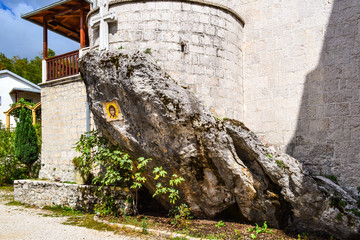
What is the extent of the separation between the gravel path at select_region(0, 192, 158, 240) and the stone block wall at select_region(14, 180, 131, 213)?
23.4 inches

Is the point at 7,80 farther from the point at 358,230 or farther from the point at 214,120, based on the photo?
the point at 358,230

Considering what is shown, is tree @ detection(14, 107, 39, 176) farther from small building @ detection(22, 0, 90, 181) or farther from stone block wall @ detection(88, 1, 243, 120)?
stone block wall @ detection(88, 1, 243, 120)

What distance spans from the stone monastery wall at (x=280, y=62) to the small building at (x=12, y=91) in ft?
53.7

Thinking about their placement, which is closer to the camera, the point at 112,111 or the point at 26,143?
the point at 112,111

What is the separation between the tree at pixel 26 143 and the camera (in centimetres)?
1142

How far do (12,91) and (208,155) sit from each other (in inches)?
762

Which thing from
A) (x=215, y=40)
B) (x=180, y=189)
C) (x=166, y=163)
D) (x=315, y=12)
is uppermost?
(x=315, y=12)

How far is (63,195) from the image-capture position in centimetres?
802

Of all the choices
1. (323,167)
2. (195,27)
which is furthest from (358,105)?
(195,27)

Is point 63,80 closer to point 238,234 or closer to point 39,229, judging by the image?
point 39,229

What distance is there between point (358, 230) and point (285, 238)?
4.19ft

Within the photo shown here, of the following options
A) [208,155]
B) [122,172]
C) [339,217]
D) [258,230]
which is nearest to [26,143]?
[122,172]

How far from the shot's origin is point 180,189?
6.45m

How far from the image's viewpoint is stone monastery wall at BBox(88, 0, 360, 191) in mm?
6258
